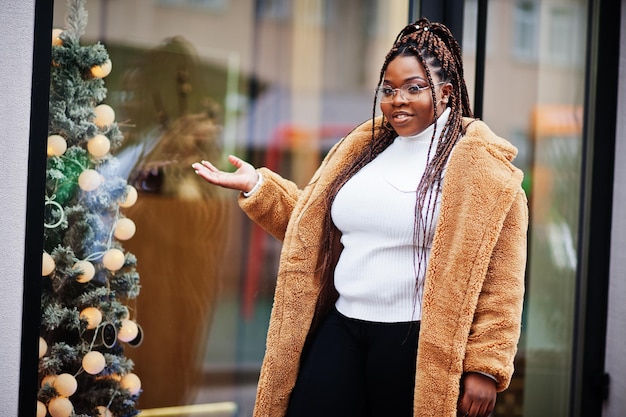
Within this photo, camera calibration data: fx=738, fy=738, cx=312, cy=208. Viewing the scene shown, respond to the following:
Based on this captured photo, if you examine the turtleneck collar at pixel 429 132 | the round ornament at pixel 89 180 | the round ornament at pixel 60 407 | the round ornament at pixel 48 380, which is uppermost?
the turtleneck collar at pixel 429 132

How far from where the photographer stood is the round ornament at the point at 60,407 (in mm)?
2643

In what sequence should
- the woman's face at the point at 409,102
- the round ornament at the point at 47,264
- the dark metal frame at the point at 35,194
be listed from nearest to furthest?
the woman's face at the point at 409,102 → the dark metal frame at the point at 35,194 → the round ornament at the point at 47,264

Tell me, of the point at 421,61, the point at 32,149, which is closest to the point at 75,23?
the point at 32,149

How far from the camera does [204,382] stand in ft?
11.7

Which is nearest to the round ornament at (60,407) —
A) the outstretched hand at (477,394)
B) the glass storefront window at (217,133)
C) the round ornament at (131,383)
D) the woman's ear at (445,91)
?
the round ornament at (131,383)

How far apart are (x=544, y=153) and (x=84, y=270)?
7.67 ft

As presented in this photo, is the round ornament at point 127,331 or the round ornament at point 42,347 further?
the round ornament at point 127,331

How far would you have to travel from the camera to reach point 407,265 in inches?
84.9

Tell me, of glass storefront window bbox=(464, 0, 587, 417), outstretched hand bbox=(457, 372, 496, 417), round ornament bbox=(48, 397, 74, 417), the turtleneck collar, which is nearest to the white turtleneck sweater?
the turtleneck collar

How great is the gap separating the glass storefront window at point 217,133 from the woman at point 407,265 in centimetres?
99

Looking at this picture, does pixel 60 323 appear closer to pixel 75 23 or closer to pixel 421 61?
pixel 75 23

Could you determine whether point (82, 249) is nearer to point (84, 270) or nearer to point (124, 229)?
point (84, 270)

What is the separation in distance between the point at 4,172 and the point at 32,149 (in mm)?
117

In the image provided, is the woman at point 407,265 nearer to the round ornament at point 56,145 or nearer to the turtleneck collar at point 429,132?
the turtleneck collar at point 429,132
